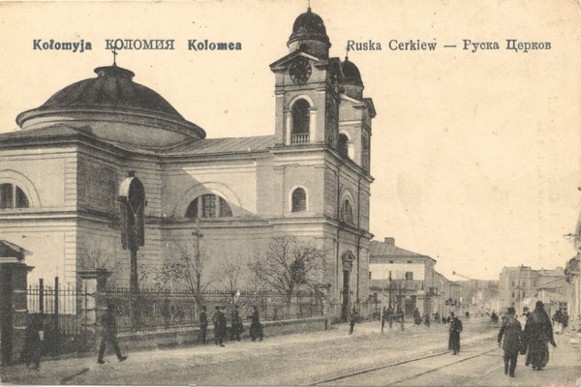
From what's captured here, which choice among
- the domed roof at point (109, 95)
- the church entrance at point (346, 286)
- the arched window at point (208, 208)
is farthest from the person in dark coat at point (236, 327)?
the domed roof at point (109, 95)

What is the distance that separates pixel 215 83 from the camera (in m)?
26.0

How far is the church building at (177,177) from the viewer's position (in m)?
34.9

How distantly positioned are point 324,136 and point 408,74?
51.6ft

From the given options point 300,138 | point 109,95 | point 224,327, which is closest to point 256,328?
point 224,327

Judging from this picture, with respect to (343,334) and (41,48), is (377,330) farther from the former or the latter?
(41,48)

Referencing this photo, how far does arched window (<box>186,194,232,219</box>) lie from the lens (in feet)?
135

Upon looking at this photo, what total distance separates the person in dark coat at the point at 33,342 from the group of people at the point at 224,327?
631 cm

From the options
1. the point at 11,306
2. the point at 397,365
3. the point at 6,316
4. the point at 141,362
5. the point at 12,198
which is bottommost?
the point at 397,365

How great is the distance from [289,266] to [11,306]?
824 inches

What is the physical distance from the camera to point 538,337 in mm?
17422

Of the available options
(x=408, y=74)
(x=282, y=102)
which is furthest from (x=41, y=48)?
(x=282, y=102)

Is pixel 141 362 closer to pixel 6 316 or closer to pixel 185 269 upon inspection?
pixel 6 316

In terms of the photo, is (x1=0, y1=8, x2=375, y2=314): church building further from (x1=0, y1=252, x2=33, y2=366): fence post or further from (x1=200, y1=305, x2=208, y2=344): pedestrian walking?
(x1=0, y1=252, x2=33, y2=366): fence post

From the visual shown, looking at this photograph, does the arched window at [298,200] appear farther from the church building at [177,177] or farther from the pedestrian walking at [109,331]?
the pedestrian walking at [109,331]
